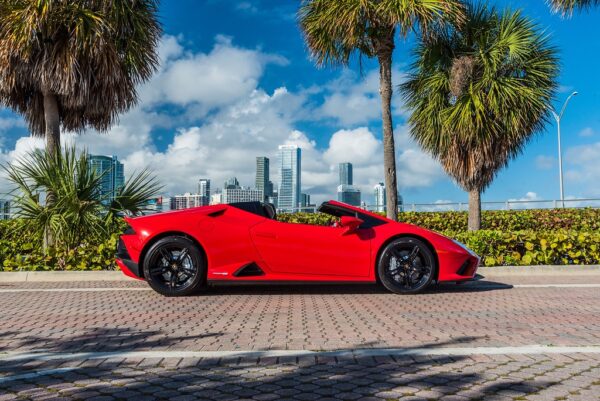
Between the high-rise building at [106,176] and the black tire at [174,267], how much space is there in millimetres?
3726

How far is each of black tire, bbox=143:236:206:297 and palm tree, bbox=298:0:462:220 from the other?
763 cm

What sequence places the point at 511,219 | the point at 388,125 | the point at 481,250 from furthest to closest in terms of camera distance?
the point at 511,219 → the point at 388,125 → the point at 481,250

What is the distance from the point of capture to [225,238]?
6.19 meters

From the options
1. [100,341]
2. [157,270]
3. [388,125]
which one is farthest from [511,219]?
[100,341]

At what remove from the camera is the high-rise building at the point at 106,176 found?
949cm

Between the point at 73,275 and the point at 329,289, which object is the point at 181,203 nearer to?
the point at 73,275

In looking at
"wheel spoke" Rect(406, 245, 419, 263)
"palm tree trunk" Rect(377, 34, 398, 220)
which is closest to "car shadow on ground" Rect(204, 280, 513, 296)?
"wheel spoke" Rect(406, 245, 419, 263)

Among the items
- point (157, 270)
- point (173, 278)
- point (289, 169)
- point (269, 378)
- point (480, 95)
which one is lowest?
point (269, 378)

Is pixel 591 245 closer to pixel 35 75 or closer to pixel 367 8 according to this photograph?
pixel 367 8

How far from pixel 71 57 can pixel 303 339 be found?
409 inches

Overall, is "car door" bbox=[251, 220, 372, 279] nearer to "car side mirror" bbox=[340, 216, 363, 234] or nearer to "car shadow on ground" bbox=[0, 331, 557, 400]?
"car side mirror" bbox=[340, 216, 363, 234]

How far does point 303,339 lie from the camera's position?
4.14 meters

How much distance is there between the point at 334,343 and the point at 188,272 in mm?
2833

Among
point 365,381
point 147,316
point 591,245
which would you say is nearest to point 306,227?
point 147,316
